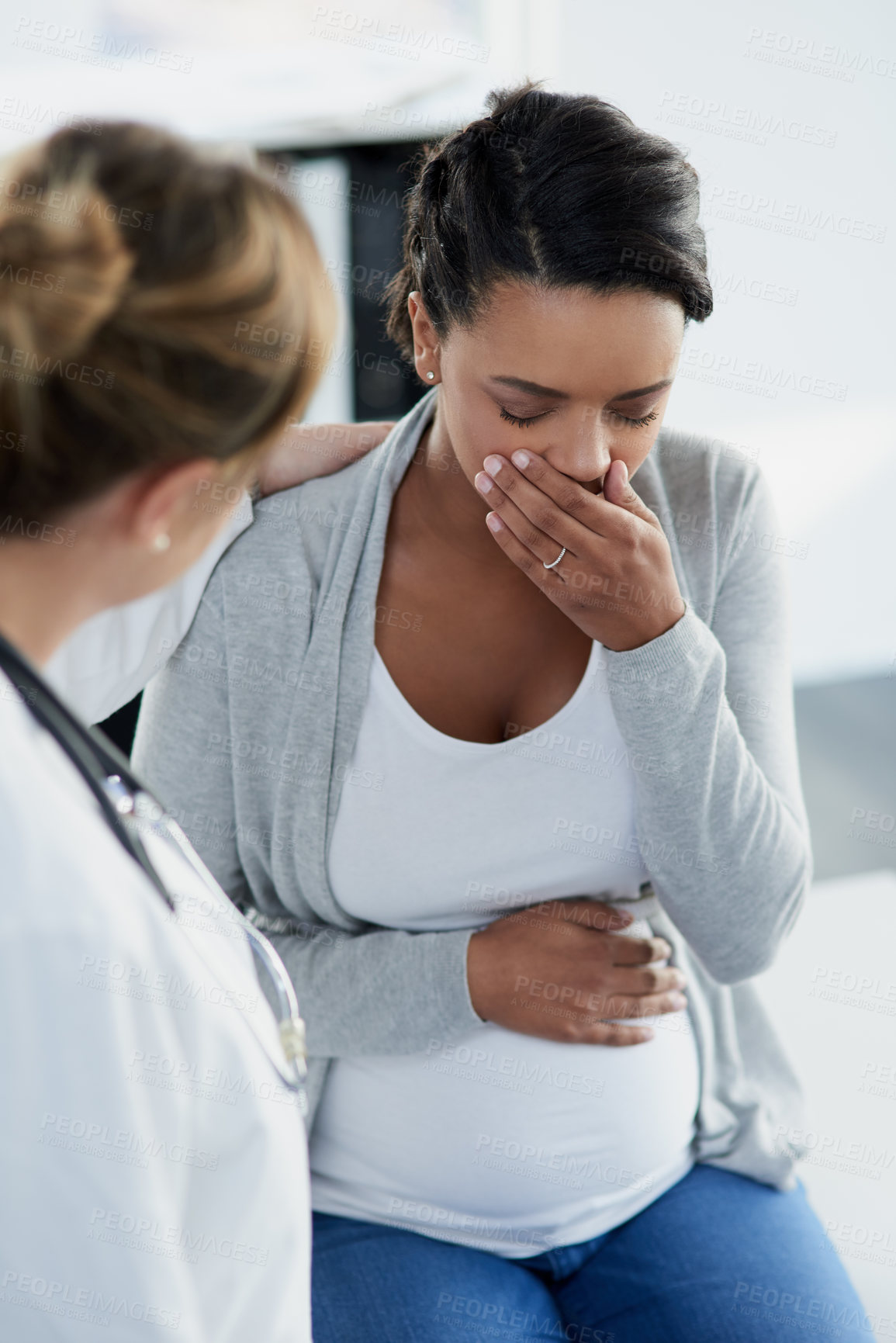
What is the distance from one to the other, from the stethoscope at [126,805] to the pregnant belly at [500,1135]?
391 millimetres

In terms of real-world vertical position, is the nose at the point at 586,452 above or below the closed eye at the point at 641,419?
below

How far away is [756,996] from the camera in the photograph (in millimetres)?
1383

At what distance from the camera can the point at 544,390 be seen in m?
1.05

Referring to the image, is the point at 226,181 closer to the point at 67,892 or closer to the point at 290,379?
the point at 290,379

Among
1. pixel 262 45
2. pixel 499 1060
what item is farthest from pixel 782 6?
pixel 499 1060

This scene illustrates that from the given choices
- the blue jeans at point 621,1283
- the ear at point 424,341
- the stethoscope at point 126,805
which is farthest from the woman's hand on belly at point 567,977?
the ear at point 424,341

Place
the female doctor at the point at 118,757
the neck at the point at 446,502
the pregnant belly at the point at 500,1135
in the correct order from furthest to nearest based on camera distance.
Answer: the neck at the point at 446,502, the pregnant belly at the point at 500,1135, the female doctor at the point at 118,757

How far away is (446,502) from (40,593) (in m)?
0.65

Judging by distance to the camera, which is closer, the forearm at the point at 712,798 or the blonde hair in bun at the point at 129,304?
the blonde hair in bun at the point at 129,304

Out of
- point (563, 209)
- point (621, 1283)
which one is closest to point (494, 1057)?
point (621, 1283)

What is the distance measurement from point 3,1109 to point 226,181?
0.53 meters

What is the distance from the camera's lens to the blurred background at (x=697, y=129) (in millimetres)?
2990

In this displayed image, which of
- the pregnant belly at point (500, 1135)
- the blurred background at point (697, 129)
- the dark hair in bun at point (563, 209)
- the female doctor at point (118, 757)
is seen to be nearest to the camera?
the female doctor at point (118, 757)

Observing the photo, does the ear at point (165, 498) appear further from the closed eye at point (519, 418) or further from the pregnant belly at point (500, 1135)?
the pregnant belly at point (500, 1135)
